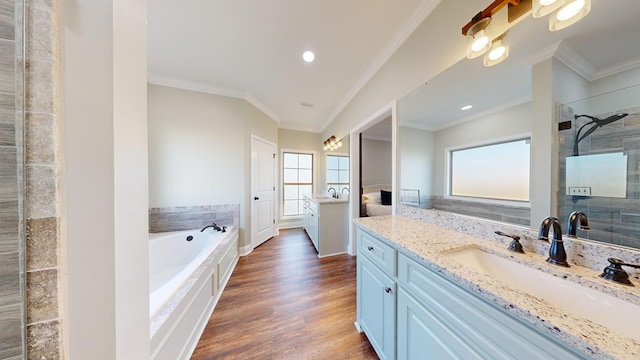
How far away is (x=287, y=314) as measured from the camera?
168cm

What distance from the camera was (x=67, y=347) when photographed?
48 centimetres

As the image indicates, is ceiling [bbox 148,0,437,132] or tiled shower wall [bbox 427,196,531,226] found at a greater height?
ceiling [bbox 148,0,437,132]

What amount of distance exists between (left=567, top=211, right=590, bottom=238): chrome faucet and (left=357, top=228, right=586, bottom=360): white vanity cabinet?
564 millimetres

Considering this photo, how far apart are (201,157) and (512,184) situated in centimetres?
333

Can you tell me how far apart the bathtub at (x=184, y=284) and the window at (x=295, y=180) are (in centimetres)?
183

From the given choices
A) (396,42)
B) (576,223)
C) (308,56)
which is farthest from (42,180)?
(396,42)

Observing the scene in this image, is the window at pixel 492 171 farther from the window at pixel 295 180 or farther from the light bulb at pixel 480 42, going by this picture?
the window at pixel 295 180

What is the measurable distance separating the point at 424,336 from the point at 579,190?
0.95m

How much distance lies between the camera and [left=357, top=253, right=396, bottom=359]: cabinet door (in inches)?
42.4

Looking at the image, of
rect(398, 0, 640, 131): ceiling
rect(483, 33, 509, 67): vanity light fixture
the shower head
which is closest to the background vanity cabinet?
the shower head

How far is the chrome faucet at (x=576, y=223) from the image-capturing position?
0.77 metres

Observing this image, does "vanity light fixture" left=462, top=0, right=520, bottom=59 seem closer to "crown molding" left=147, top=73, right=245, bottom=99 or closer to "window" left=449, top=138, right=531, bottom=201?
"window" left=449, top=138, right=531, bottom=201

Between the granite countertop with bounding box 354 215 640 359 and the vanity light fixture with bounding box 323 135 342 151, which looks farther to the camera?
the vanity light fixture with bounding box 323 135 342 151

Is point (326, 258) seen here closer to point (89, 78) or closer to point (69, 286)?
point (69, 286)
